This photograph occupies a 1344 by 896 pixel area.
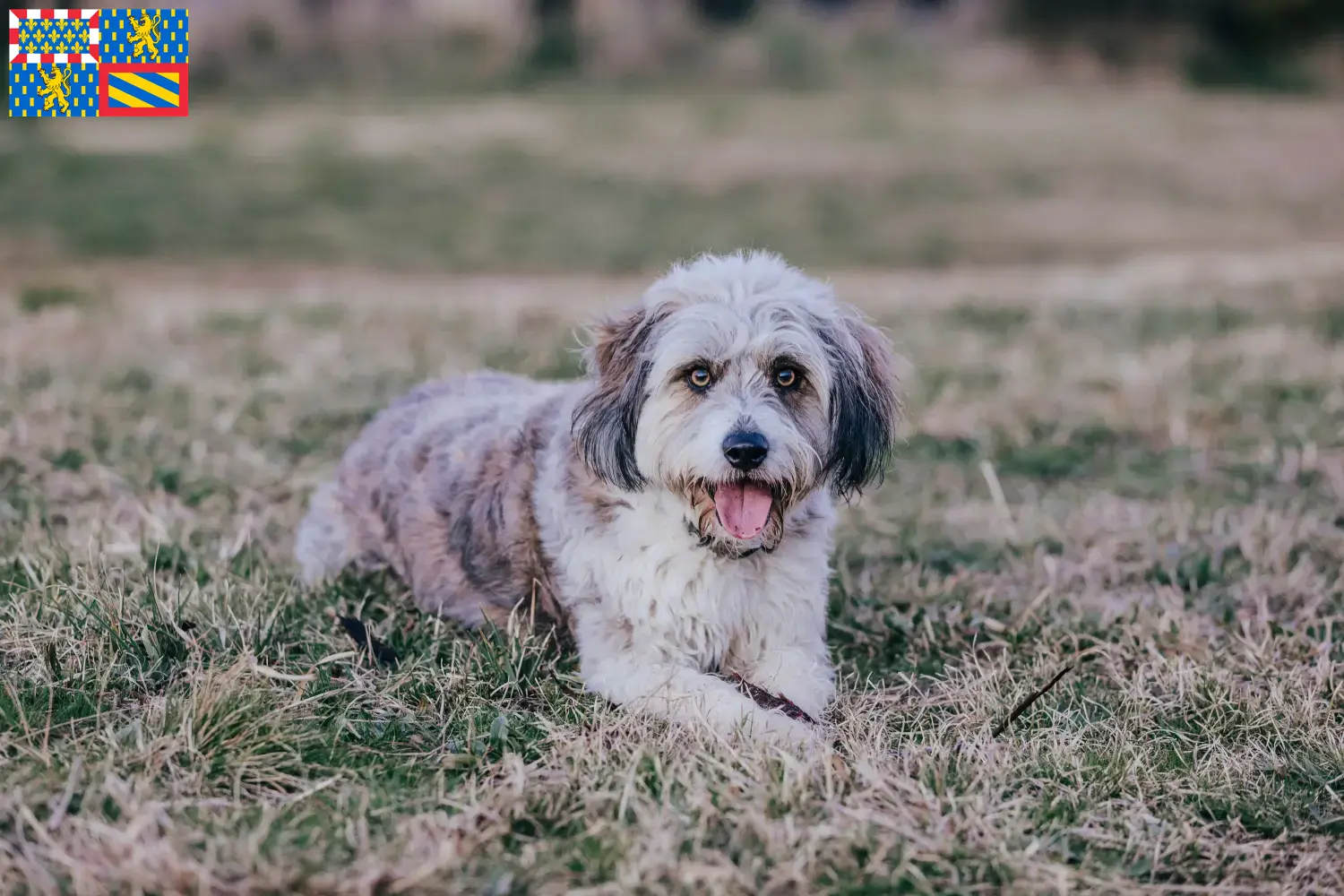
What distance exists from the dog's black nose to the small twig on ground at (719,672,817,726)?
79 centimetres

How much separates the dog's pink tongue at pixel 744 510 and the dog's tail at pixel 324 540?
1940 mm

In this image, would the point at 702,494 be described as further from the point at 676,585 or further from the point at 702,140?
the point at 702,140

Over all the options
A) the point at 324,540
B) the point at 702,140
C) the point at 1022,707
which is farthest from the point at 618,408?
the point at 702,140

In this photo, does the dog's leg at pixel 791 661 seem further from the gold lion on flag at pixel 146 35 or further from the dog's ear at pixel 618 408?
the gold lion on flag at pixel 146 35

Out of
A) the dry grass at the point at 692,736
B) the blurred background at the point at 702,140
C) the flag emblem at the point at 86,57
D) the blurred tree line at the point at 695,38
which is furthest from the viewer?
the blurred tree line at the point at 695,38

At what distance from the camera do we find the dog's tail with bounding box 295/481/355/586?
593 cm

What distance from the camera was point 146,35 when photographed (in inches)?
417

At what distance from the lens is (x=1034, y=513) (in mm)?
7102

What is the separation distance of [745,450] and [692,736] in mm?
914

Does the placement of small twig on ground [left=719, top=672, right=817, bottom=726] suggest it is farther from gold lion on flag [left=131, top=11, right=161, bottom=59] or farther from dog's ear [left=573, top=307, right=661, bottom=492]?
gold lion on flag [left=131, top=11, right=161, bottom=59]

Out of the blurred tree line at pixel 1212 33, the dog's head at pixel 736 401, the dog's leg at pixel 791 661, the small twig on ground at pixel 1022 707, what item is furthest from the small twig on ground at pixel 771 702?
the blurred tree line at pixel 1212 33

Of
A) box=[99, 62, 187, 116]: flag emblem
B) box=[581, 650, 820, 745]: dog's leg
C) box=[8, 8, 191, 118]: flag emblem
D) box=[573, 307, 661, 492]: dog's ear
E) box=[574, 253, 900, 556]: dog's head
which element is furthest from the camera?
box=[99, 62, 187, 116]: flag emblem

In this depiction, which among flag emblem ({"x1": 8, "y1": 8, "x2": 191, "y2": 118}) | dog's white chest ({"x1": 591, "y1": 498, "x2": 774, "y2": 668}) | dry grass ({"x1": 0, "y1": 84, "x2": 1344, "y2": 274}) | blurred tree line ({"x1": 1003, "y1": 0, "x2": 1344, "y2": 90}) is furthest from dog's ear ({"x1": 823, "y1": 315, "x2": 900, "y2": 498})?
blurred tree line ({"x1": 1003, "y1": 0, "x2": 1344, "y2": 90})

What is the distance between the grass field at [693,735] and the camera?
3707 millimetres
